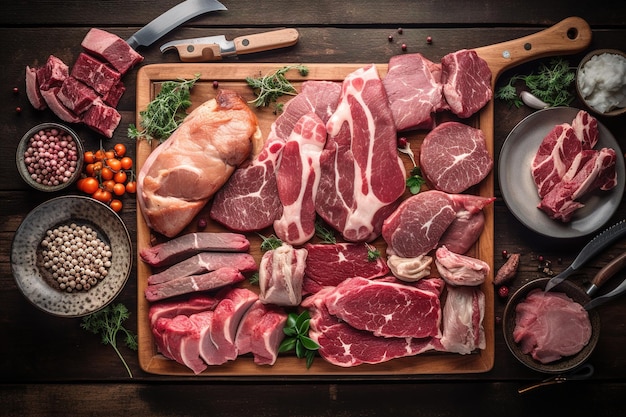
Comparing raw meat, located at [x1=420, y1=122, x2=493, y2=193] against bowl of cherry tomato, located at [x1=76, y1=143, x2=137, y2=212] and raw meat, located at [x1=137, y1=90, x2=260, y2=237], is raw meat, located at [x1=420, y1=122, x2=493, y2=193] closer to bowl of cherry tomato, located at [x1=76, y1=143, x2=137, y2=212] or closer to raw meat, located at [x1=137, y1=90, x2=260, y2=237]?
raw meat, located at [x1=137, y1=90, x2=260, y2=237]

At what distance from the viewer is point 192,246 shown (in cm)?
364

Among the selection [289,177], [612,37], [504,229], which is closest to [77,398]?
[289,177]

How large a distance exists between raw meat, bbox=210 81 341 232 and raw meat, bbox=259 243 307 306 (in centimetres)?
24

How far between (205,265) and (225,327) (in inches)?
15.8

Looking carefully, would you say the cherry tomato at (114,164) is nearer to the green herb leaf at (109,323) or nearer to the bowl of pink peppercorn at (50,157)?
the bowl of pink peppercorn at (50,157)

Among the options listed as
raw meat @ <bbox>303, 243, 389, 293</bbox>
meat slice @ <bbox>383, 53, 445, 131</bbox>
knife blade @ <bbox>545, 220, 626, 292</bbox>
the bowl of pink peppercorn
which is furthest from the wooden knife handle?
knife blade @ <bbox>545, 220, 626, 292</bbox>

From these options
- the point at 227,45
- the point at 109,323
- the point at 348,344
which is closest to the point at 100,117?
the point at 227,45

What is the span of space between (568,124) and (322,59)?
5.37ft

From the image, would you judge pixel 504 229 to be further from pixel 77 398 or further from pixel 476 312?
pixel 77 398

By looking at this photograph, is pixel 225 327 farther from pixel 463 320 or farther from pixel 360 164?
pixel 463 320

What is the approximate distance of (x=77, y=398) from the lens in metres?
3.83

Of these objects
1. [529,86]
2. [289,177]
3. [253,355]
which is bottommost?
[253,355]

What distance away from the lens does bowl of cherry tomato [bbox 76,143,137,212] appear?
3.76m

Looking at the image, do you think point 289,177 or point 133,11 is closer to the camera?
point 289,177
